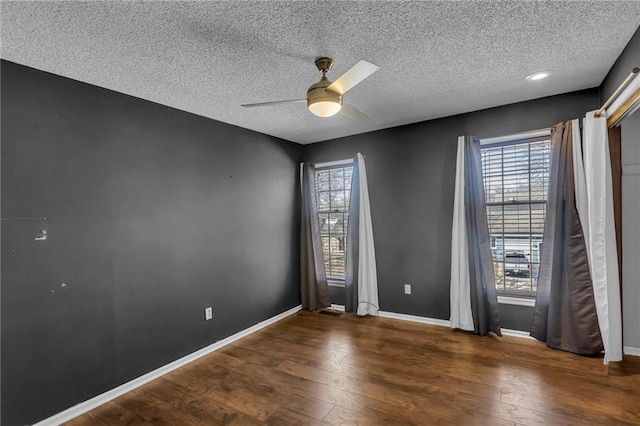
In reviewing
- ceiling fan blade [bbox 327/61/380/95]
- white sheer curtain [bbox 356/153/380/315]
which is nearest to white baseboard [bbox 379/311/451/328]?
white sheer curtain [bbox 356/153/380/315]

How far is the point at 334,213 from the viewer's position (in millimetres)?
4660

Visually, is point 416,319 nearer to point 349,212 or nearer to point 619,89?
point 349,212

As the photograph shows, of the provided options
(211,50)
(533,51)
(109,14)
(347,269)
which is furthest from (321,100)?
(347,269)

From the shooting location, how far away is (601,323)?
8.41 ft

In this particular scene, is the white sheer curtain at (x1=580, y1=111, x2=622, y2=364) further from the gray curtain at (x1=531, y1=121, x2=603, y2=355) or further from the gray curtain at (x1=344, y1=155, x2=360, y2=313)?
the gray curtain at (x1=344, y1=155, x2=360, y2=313)

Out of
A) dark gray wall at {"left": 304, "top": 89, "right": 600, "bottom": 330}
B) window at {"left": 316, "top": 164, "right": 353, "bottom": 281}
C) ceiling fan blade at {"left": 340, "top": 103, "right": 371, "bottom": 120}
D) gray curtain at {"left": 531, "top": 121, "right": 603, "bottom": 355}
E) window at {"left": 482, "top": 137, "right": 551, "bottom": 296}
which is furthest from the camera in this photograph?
window at {"left": 316, "top": 164, "right": 353, "bottom": 281}

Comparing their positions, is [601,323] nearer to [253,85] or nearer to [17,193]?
[253,85]

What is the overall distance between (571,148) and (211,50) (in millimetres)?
3188

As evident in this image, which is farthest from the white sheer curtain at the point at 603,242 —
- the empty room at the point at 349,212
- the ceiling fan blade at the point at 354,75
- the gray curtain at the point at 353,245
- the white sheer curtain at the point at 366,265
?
the gray curtain at the point at 353,245

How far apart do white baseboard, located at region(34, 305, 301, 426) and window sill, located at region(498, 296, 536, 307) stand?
2777 millimetres

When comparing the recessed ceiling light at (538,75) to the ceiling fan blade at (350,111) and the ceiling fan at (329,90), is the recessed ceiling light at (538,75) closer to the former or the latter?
the ceiling fan blade at (350,111)

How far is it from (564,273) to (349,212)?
238 cm

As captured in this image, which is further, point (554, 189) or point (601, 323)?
point (554, 189)

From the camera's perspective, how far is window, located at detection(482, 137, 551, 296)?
3.27 meters
